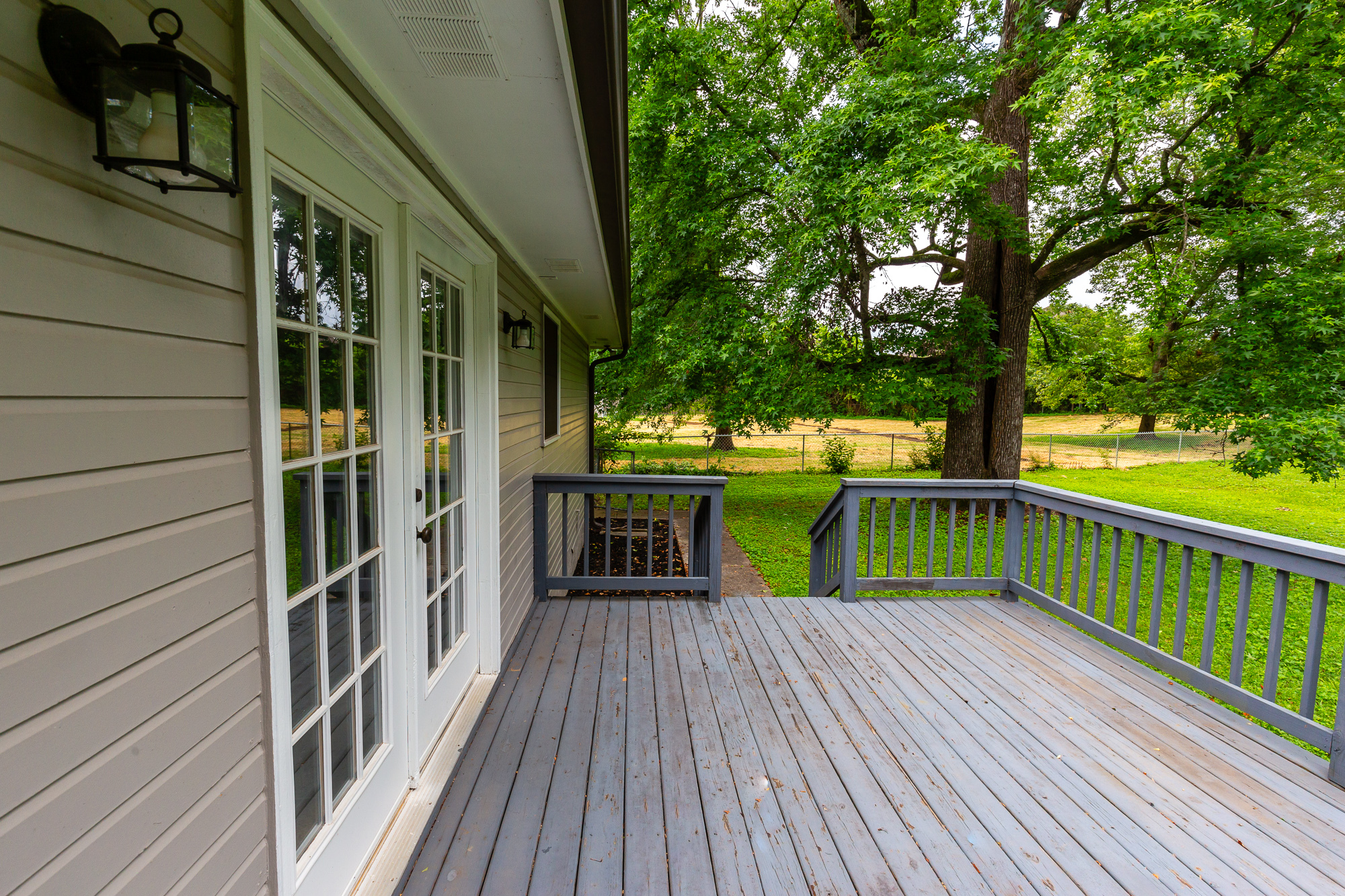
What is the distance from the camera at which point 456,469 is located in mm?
2553

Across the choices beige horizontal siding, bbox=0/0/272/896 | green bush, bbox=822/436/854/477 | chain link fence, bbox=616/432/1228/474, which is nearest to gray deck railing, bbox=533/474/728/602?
beige horizontal siding, bbox=0/0/272/896

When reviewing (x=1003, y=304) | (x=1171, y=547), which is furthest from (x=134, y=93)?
(x=1171, y=547)

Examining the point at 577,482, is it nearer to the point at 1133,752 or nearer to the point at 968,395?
the point at 1133,752

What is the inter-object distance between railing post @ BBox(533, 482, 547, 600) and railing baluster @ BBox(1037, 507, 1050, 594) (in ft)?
10.2

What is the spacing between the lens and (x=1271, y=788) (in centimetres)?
210

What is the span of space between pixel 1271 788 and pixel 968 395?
5.73 meters

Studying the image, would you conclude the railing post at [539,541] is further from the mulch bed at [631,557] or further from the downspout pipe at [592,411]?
the downspout pipe at [592,411]

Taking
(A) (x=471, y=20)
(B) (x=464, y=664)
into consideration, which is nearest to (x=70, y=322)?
(A) (x=471, y=20)

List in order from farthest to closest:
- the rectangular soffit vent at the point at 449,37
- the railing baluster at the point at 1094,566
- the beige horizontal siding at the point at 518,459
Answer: the railing baluster at the point at 1094,566 → the beige horizontal siding at the point at 518,459 → the rectangular soffit vent at the point at 449,37

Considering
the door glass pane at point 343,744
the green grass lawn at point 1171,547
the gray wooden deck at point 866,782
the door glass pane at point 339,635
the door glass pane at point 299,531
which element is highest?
the door glass pane at point 299,531

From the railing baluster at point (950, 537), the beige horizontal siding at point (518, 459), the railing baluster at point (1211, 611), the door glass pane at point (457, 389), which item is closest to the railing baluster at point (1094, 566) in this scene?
the railing baluster at point (1211, 611)

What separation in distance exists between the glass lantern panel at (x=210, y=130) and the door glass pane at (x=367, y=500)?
0.90 metres

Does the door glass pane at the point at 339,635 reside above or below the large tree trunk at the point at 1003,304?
below

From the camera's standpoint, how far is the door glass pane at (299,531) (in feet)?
4.18
